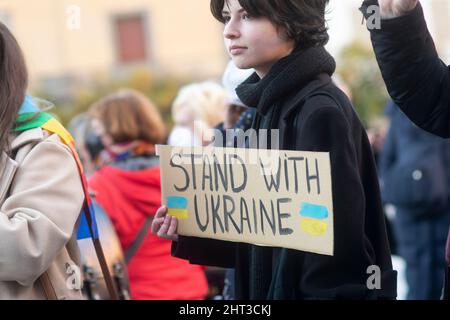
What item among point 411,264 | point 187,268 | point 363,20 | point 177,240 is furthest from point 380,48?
point 411,264

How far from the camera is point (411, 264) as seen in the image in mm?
5453

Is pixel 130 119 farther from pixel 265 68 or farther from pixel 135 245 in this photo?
pixel 265 68

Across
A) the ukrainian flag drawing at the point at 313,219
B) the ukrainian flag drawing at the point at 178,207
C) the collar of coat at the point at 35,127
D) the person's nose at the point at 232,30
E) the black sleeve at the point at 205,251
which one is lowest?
the black sleeve at the point at 205,251

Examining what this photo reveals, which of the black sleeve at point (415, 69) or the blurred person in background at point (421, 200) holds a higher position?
the black sleeve at point (415, 69)

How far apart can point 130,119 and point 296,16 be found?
2170 mm

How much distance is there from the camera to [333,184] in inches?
82.5

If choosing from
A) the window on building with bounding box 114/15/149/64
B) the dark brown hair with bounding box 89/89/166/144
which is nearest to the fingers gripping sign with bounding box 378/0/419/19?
the dark brown hair with bounding box 89/89/166/144

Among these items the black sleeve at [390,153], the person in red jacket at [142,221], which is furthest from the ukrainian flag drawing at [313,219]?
the black sleeve at [390,153]

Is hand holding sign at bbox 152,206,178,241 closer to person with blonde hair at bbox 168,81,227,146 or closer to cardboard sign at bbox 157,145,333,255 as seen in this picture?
cardboard sign at bbox 157,145,333,255

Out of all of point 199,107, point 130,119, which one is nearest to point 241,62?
point 130,119

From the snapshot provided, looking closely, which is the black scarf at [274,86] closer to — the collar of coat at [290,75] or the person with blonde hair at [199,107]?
the collar of coat at [290,75]

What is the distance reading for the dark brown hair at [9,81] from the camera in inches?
104

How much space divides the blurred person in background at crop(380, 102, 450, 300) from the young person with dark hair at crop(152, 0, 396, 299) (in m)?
2.98

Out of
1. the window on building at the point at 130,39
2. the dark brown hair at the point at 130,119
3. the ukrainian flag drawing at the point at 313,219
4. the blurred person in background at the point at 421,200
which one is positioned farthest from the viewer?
the window on building at the point at 130,39
